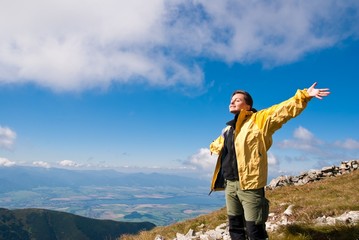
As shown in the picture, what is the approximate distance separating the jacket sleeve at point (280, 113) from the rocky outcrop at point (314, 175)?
21.2 meters

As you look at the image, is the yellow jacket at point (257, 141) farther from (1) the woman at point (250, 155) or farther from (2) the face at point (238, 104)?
(2) the face at point (238, 104)

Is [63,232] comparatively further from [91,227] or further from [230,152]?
[230,152]

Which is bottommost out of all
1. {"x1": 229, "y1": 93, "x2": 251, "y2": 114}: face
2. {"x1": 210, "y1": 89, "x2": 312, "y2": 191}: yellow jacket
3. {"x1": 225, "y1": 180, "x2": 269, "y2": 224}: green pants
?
{"x1": 225, "y1": 180, "x2": 269, "y2": 224}: green pants

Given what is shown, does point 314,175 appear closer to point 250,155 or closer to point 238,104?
point 238,104

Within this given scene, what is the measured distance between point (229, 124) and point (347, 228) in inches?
150

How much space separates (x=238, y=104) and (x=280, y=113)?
1028 millimetres

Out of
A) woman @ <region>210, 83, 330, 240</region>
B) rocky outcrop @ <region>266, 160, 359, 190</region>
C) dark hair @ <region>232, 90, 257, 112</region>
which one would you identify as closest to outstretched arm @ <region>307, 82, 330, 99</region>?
woman @ <region>210, 83, 330, 240</region>

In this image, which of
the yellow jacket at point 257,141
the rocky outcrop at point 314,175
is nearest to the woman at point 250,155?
the yellow jacket at point 257,141

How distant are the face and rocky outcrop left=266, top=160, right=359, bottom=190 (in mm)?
20836

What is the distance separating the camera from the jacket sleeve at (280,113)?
561 centimetres

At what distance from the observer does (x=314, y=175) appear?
86.4ft

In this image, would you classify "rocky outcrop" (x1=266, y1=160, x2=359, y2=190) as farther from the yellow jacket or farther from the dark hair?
the yellow jacket

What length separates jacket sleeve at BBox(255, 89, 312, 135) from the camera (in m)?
5.61

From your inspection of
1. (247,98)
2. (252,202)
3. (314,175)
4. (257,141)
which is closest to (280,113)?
(257,141)
